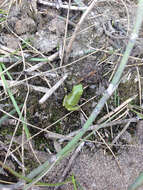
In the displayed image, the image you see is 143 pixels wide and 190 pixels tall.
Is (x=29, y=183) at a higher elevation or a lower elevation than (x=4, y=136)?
lower

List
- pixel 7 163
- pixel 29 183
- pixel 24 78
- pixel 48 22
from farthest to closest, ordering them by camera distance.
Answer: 1. pixel 48 22
2. pixel 24 78
3. pixel 7 163
4. pixel 29 183

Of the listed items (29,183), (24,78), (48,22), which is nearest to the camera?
(29,183)

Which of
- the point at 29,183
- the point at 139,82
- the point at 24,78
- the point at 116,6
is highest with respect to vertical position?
the point at 116,6

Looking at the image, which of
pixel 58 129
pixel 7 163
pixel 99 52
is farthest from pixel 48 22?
pixel 7 163

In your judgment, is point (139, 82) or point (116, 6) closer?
point (139, 82)

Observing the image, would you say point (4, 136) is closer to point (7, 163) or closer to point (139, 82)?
point (7, 163)
